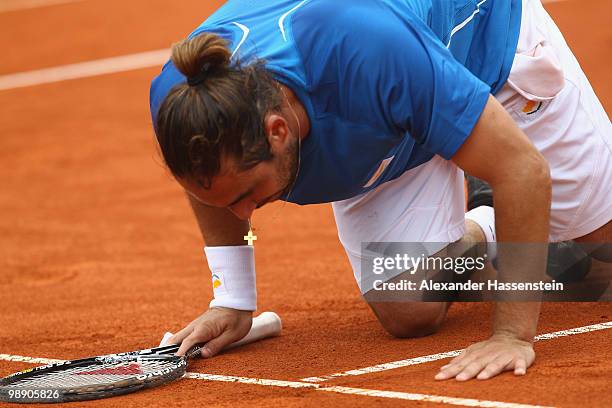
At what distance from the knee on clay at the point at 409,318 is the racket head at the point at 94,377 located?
0.78 meters

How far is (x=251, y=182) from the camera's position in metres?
3.20

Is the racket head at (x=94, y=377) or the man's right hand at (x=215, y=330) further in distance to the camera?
the man's right hand at (x=215, y=330)

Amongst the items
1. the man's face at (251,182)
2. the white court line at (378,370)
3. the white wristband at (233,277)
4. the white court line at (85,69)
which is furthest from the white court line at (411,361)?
the white court line at (85,69)

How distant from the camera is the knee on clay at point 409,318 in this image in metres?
3.98

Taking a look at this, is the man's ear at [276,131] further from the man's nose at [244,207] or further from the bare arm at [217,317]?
the bare arm at [217,317]

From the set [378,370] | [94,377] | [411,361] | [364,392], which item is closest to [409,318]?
[411,361]

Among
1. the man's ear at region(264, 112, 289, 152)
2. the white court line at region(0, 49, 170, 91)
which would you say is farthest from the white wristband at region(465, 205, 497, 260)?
the white court line at region(0, 49, 170, 91)

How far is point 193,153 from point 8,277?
3021 mm

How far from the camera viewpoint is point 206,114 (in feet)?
10.1

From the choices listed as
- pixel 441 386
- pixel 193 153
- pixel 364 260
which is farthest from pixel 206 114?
pixel 364 260

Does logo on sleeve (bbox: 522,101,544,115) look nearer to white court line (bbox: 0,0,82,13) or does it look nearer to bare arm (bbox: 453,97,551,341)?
bare arm (bbox: 453,97,551,341)

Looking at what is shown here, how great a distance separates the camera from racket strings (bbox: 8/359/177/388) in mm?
3516

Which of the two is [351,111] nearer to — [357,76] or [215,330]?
[357,76]

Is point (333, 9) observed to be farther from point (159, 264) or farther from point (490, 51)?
point (159, 264)
